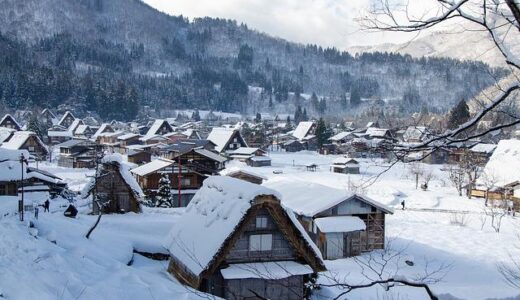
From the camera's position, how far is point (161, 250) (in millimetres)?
19766

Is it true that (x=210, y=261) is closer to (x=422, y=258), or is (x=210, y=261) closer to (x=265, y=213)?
(x=265, y=213)

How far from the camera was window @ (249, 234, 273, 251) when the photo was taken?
546 inches

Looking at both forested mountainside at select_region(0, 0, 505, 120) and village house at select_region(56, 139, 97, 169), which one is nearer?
village house at select_region(56, 139, 97, 169)

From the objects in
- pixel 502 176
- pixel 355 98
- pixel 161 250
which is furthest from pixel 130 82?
pixel 161 250

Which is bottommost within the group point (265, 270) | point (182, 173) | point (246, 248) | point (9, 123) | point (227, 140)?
point (265, 270)

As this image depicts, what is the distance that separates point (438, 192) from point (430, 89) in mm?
161491

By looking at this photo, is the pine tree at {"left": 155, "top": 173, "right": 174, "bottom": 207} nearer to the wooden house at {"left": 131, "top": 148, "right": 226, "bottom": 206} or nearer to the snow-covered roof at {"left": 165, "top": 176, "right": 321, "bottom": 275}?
the wooden house at {"left": 131, "top": 148, "right": 226, "bottom": 206}

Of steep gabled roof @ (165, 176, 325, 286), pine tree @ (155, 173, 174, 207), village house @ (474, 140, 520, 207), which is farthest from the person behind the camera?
village house @ (474, 140, 520, 207)

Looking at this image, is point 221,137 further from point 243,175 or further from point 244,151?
point 243,175

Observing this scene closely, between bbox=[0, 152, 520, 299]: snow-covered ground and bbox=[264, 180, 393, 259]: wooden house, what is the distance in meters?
0.90

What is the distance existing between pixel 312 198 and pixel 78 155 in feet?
126

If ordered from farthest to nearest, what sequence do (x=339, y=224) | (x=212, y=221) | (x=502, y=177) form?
(x=502, y=177) < (x=339, y=224) < (x=212, y=221)

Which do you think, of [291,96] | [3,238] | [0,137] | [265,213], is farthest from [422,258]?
[291,96]

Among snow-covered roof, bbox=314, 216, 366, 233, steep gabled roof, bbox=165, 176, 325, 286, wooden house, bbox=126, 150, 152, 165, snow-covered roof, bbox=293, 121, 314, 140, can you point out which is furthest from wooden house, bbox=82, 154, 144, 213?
snow-covered roof, bbox=293, 121, 314, 140
